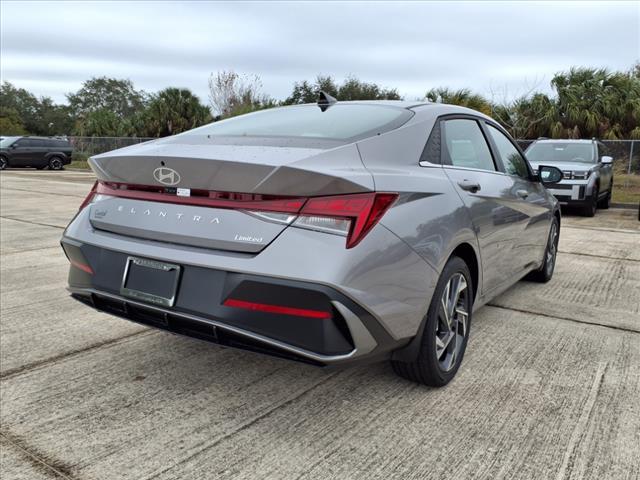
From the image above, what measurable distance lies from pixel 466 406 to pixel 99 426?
1.75 metres

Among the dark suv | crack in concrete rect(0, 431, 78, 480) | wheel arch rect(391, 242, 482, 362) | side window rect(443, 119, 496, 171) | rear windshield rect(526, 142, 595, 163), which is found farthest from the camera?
the dark suv

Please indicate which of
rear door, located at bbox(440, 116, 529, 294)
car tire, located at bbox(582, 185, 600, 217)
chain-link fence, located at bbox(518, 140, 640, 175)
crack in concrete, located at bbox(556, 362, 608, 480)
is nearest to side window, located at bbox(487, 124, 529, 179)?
rear door, located at bbox(440, 116, 529, 294)

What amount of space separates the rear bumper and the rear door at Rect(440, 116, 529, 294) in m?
1.11

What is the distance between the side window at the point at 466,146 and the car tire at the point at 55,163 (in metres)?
27.4

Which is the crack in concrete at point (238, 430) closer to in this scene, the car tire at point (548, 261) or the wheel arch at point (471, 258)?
the wheel arch at point (471, 258)

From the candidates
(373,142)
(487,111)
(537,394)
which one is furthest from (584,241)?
(487,111)

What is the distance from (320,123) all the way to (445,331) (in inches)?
51.9

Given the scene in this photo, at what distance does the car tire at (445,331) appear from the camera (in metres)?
2.76

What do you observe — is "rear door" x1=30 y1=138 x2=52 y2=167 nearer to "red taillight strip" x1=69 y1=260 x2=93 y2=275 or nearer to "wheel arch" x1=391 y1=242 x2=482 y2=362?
"red taillight strip" x1=69 y1=260 x2=93 y2=275

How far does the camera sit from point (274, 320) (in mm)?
2275

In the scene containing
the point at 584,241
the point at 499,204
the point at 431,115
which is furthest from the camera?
the point at 584,241

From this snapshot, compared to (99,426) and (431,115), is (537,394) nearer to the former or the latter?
(431,115)

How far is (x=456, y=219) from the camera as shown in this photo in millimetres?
2922

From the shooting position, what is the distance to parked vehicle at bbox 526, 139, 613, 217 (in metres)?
10.8
